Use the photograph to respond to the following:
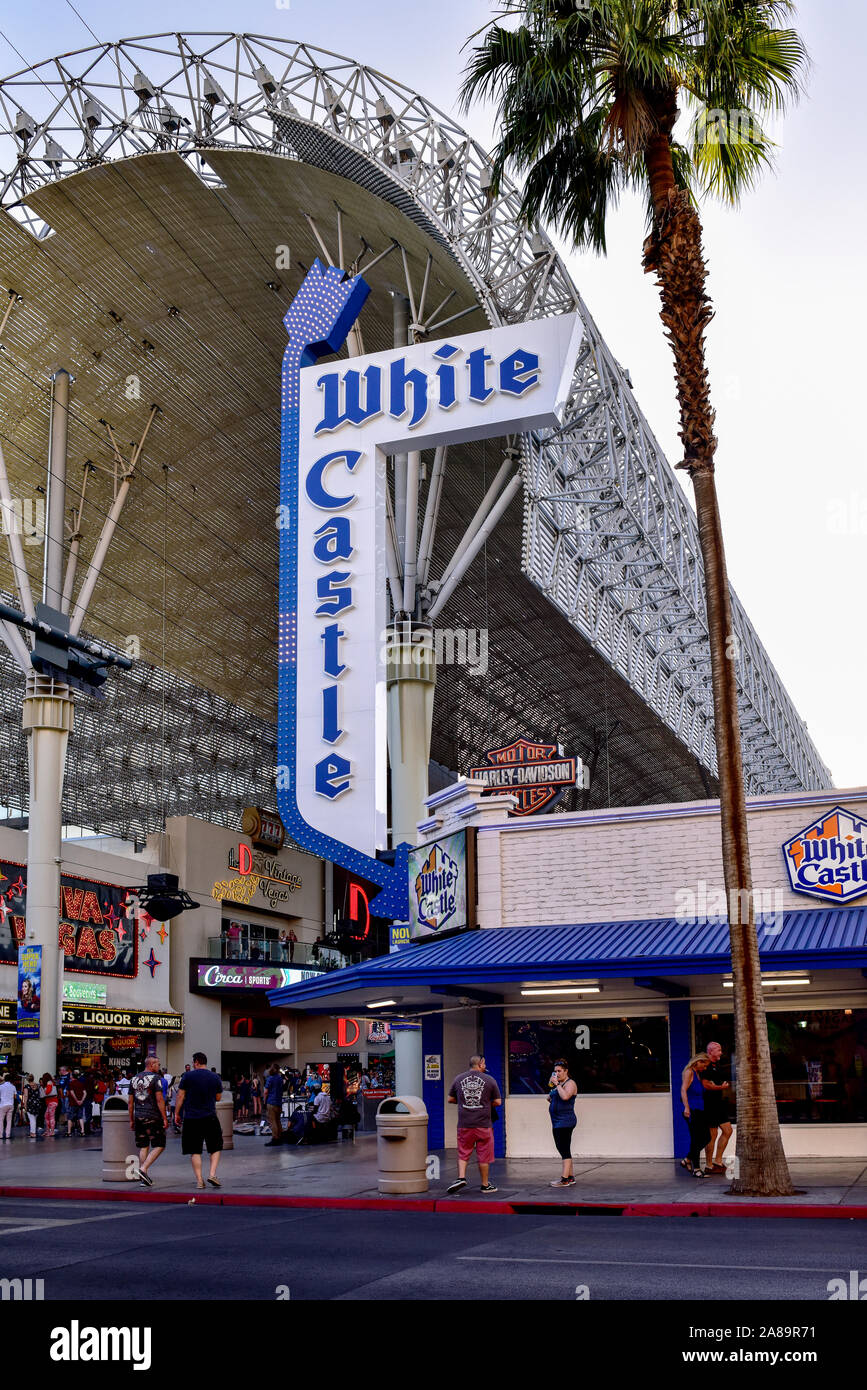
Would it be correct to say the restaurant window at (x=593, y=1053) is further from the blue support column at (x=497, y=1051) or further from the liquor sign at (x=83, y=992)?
the liquor sign at (x=83, y=992)

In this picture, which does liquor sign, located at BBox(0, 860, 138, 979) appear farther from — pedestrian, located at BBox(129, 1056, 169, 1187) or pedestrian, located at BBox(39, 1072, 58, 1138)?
pedestrian, located at BBox(129, 1056, 169, 1187)

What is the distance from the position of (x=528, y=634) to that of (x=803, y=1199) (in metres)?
45.0

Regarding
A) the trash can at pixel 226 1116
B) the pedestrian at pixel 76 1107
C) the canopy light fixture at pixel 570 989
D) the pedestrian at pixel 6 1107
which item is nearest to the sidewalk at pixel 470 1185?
the trash can at pixel 226 1116

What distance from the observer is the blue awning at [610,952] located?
67.3 ft

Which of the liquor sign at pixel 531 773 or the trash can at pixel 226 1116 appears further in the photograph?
the liquor sign at pixel 531 773

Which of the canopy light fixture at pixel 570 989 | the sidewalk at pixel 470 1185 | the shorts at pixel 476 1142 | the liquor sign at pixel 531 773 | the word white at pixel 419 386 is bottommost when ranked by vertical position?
the sidewalk at pixel 470 1185

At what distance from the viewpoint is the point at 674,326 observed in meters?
19.4

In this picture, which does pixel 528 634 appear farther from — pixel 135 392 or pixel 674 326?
pixel 674 326

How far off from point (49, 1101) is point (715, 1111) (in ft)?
79.8

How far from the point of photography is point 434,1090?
27.1m

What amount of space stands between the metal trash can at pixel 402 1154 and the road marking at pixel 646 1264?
6467mm
